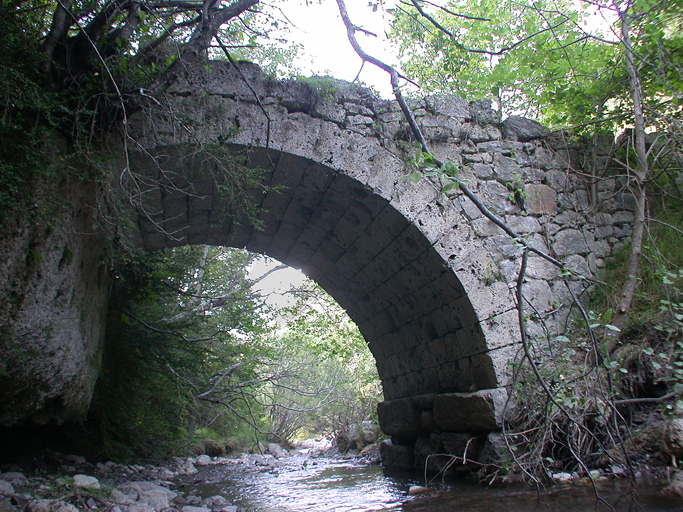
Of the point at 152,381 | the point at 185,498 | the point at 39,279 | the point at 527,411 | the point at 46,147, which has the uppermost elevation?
the point at 46,147

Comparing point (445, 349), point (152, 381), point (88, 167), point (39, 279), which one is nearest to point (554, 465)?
point (445, 349)

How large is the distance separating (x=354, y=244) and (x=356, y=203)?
1.67 feet

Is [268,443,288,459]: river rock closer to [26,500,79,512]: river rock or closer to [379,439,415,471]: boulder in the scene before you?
[379,439,415,471]: boulder

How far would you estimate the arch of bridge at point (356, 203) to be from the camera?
121 inches

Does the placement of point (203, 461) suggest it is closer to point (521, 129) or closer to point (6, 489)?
point (6, 489)

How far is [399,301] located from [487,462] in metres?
1.47

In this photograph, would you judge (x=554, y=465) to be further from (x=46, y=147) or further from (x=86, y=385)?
(x=46, y=147)

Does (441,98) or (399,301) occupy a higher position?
(441,98)

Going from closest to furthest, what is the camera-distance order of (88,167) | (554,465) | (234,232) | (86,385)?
(88,167) → (554,465) → (86,385) → (234,232)

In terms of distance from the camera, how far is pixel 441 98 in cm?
384

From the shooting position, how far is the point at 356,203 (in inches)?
137

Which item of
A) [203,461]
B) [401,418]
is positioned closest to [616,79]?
[401,418]

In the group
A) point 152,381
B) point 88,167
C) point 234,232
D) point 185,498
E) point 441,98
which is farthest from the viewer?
point 152,381

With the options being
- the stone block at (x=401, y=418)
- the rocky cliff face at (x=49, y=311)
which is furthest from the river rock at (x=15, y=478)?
the stone block at (x=401, y=418)
